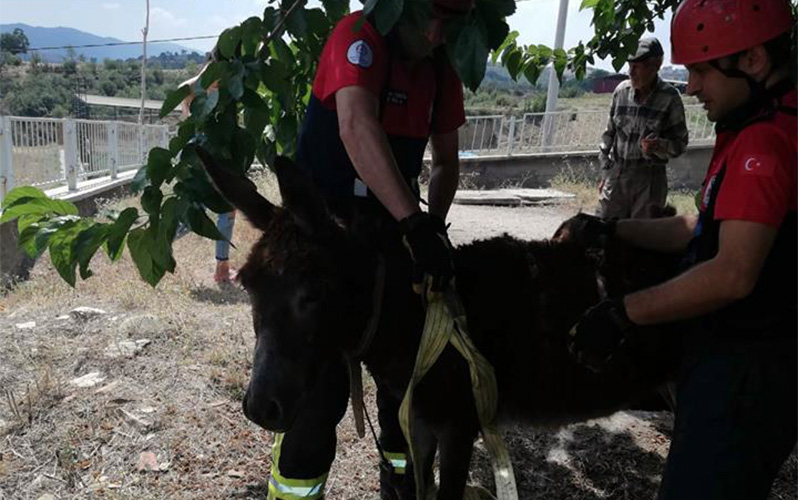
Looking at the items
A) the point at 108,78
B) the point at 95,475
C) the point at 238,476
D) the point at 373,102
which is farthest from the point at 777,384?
the point at 108,78

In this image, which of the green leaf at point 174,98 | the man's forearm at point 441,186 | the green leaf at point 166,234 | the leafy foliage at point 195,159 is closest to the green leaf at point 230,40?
the leafy foliage at point 195,159

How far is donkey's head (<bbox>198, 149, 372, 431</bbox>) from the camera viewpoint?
6.69 feet

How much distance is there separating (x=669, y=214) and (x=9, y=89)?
167 feet

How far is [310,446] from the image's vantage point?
8.15ft

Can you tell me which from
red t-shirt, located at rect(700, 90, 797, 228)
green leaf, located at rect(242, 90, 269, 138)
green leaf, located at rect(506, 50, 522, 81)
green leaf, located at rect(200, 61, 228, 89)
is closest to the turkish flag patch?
red t-shirt, located at rect(700, 90, 797, 228)

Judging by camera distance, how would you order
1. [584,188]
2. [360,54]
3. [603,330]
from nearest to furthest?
1. [603,330]
2. [360,54]
3. [584,188]

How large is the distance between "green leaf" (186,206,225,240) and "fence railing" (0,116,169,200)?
15.7 feet

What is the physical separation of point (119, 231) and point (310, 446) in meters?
1.13

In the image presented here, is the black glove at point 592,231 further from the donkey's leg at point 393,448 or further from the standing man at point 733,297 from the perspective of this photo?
the donkey's leg at point 393,448

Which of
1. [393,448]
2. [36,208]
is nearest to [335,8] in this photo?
[36,208]

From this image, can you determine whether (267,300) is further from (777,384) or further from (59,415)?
(59,415)

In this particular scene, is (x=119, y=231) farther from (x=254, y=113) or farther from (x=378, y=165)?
(x=378, y=165)

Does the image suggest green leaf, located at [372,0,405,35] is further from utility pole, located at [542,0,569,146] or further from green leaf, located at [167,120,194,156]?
utility pole, located at [542,0,569,146]

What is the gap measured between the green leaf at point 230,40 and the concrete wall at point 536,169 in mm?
13775
